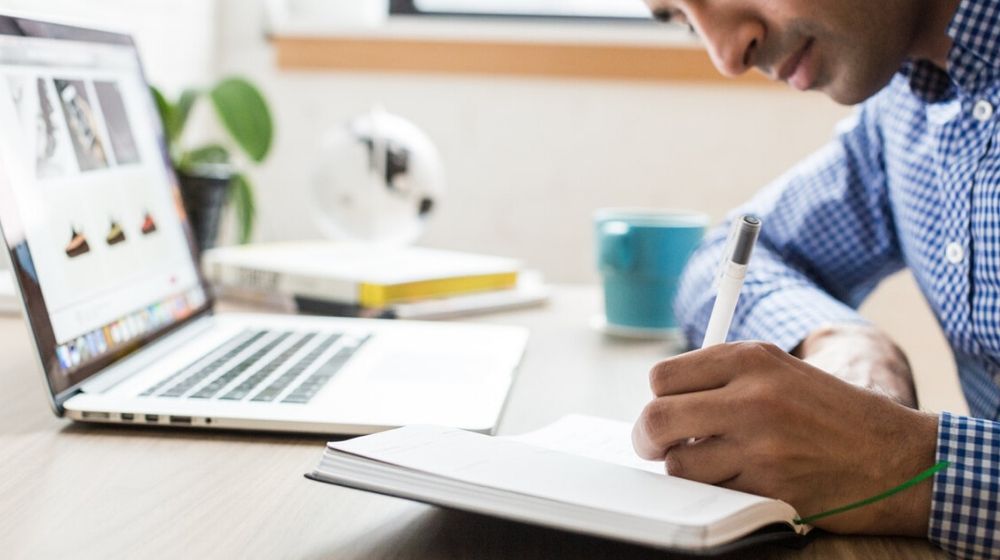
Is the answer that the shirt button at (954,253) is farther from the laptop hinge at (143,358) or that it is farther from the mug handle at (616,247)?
the laptop hinge at (143,358)

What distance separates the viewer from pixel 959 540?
1.71ft

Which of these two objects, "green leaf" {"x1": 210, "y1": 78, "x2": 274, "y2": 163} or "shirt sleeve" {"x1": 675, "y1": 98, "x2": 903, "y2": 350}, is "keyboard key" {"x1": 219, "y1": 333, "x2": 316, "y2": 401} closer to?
"shirt sleeve" {"x1": 675, "y1": 98, "x2": 903, "y2": 350}

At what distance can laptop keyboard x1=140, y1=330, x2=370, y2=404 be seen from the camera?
699 mm

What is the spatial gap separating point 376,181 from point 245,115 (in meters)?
0.22

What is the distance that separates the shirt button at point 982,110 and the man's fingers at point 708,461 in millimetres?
558

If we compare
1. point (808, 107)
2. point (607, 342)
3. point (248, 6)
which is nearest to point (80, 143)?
point (607, 342)

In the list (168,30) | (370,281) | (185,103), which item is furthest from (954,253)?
(168,30)

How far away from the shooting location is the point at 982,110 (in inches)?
36.3

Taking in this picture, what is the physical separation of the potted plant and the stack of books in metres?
0.06

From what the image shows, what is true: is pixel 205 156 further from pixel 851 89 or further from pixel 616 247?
pixel 851 89

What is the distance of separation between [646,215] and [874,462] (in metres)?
0.68

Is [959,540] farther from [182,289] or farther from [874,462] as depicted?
[182,289]

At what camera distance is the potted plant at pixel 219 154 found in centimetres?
128

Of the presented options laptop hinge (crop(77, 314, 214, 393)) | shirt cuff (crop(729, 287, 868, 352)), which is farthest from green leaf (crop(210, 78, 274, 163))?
shirt cuff (crop(729, 287, 868, 352))
